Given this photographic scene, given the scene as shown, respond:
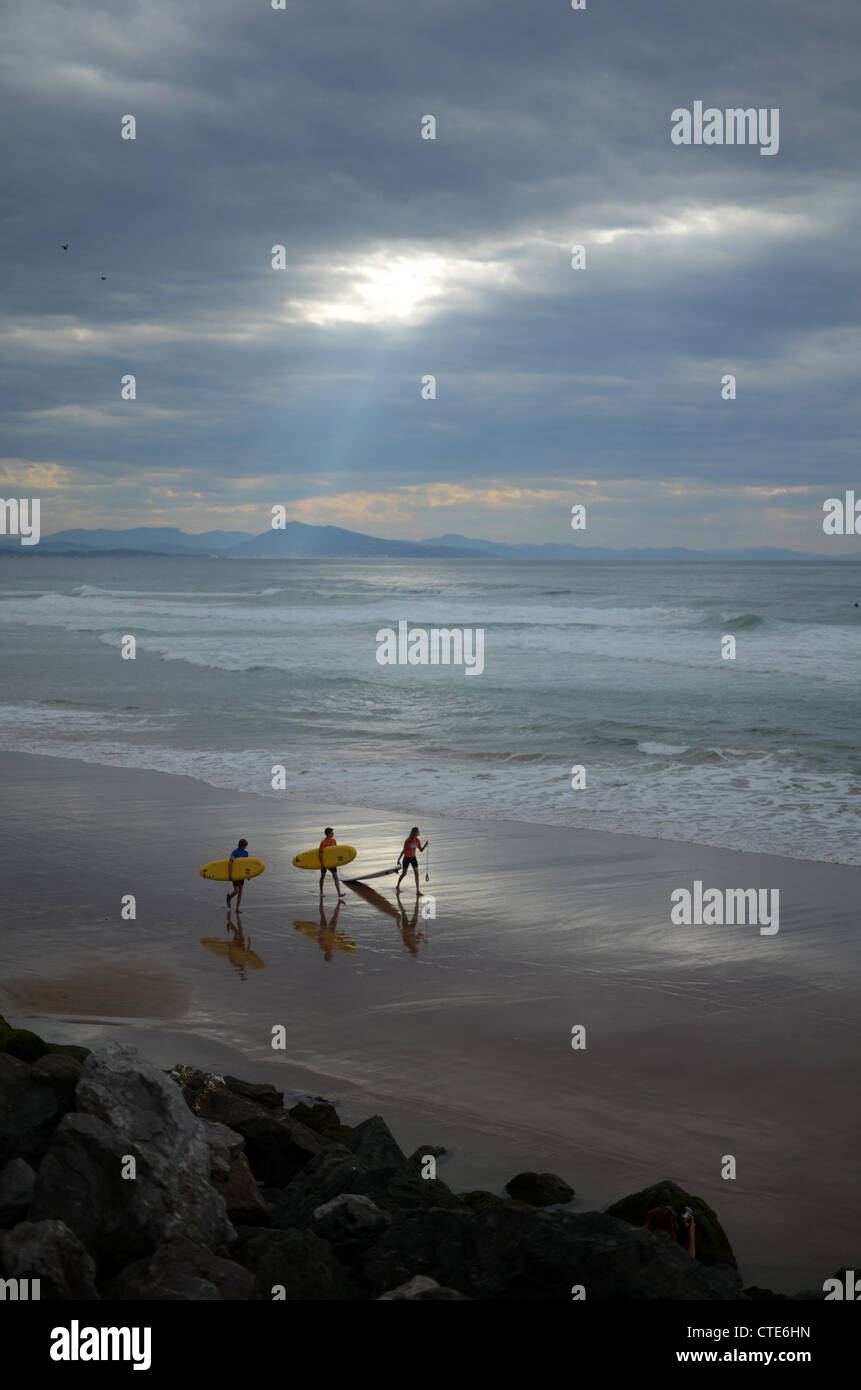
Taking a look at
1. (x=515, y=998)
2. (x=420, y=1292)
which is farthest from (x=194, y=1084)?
(x=515, y=998)

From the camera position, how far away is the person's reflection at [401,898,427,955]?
543 inches

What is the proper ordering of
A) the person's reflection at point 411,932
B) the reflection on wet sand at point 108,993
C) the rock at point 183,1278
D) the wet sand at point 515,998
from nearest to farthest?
1. the rock at point 183,1278
2. the wet sand at point 515,998
3. the reflection on wet sand at point 108,993
4. the person's reflection at point 411,932

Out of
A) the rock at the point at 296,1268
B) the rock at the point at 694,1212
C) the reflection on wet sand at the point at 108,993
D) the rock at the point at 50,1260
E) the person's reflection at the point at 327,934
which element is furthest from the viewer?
the person's reflection at the point at 327,934

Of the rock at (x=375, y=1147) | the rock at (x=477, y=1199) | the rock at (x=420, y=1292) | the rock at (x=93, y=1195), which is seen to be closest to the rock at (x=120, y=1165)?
the rock at (x=93, y=1195)

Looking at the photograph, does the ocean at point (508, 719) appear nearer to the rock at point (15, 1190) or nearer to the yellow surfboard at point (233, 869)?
Result: the yellow surfboard at point (233, 869)

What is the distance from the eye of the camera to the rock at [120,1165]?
6582 millimetres

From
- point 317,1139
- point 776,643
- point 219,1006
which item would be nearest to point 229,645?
point 776,643

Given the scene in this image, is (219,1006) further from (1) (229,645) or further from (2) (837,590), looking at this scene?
(2) (837,590)

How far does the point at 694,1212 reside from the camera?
745 centimetres

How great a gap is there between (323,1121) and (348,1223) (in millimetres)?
2130

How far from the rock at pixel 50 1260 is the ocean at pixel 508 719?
45.7 ft

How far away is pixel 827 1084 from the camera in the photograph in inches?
393

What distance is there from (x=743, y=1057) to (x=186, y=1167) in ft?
18.6

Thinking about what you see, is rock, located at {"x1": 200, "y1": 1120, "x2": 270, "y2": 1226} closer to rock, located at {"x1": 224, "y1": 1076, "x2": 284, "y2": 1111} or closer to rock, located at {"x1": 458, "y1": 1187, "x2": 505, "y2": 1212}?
rock, located at {"x1": 224, "y1": 1076, "x2": 284, "y2": 1111}
